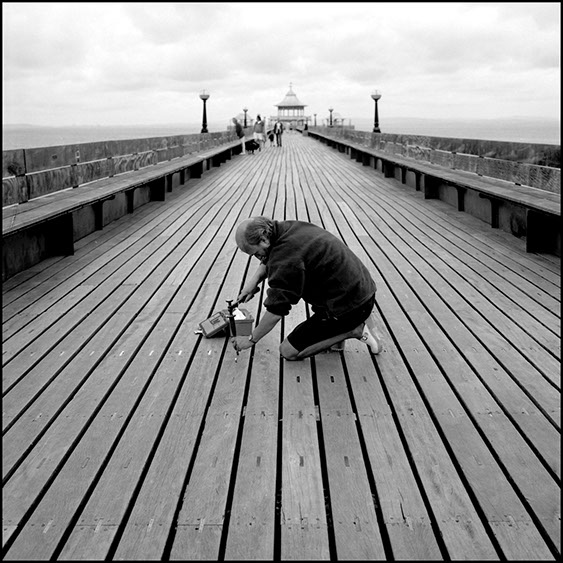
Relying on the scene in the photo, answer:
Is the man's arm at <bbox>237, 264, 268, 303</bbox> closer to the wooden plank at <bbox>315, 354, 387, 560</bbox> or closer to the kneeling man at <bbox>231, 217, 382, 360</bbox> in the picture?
the kneeling man at <bbox>231, 217, 382, 360</bbox>

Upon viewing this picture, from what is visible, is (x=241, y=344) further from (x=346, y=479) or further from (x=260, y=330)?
(x=346, y=479)

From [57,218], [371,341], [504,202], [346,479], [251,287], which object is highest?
[504,202]

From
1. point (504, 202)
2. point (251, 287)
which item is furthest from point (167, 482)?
point (504, 202)

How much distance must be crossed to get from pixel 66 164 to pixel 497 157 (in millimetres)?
5754

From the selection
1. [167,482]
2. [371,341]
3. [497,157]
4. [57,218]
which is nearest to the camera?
[167,482]

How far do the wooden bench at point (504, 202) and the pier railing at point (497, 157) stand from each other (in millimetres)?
108

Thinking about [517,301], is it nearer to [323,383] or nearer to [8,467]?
[323,383]

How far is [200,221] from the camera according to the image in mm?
8555

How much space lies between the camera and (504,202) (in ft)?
24.8

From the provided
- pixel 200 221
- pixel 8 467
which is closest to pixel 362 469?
pixel 8 467

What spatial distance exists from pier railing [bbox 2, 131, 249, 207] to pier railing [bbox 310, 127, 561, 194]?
5306 mm

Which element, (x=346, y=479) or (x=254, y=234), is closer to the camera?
(x=346, y=479)

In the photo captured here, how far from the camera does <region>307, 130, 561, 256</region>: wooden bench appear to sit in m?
6.26

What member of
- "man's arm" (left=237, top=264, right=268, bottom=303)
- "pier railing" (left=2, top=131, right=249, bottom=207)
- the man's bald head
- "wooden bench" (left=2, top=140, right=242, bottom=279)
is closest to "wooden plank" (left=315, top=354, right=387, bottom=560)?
"man's arm" (left=237, top=264, right=268, bottom=303)
